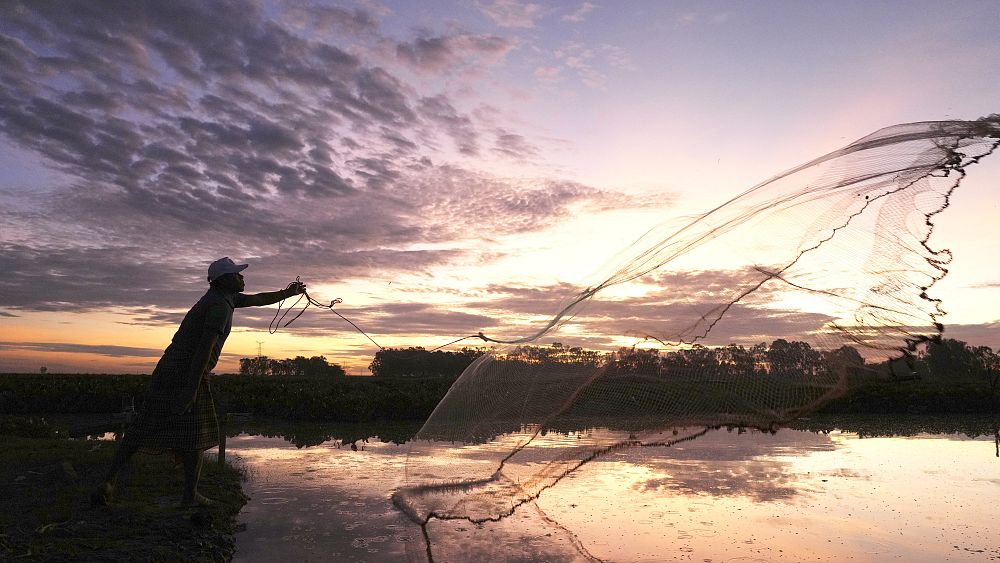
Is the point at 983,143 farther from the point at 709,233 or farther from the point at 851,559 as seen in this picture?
the point at 851,559

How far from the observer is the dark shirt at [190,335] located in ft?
18.7

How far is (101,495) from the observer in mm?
5848

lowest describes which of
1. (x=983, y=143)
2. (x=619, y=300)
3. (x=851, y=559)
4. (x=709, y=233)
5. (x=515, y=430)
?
(x=851, y=559)

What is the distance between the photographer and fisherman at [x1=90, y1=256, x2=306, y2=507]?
565cm

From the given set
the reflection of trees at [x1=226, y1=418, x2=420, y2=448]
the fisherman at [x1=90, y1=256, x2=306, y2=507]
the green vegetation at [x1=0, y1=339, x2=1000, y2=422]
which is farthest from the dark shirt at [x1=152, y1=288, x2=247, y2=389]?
the reflection of trees at [x1=226, y1=418, x2=420, y2=448]

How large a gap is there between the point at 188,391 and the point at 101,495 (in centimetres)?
134

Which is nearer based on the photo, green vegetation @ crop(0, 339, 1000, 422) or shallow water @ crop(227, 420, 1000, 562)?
green vegetation @ crop(0, 339, 1000, 422)

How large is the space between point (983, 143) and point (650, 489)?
5207mm

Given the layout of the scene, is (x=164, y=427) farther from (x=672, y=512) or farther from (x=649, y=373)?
(x=672, y=512)

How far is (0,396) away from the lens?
67.7 feet

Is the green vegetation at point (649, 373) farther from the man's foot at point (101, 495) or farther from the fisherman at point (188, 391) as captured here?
the man's foot at point (101, 495)

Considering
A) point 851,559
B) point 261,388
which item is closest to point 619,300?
point 851,559

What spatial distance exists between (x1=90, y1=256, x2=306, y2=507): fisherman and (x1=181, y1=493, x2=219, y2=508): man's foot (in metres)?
Result: 0.03

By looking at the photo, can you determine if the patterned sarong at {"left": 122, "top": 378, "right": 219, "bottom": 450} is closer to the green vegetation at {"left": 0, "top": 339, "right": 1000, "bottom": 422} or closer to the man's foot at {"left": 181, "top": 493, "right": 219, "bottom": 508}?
the man's foot at {"left": 181, "top": 493, "right": 219, "bottom": 508}
